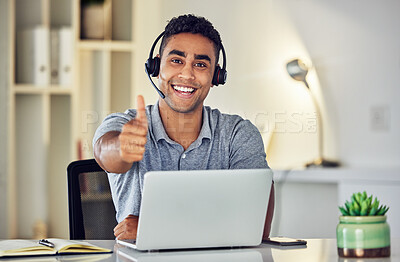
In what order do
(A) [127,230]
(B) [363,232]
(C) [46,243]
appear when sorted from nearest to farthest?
(B) [363,232], (C) [46,243], (A) [127,230]

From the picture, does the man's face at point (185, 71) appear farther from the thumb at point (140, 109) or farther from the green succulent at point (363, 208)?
the green succulent at point (363, 208)

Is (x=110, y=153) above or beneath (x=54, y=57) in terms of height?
beneath

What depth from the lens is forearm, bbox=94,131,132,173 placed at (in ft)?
4.77

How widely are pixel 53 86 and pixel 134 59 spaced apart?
1.53 feet

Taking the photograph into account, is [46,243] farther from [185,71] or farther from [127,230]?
[185,71]

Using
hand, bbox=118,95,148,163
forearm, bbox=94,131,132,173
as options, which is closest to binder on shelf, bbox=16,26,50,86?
forearm, bbox=94,131,132,173

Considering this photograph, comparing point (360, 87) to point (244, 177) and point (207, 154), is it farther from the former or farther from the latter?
point (244, 177)

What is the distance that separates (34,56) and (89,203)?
1677 mm

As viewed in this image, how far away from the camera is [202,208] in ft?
3.87

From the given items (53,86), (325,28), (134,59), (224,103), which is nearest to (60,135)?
(53,86)

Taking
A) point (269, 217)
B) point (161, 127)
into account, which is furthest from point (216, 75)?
point (269, 217)

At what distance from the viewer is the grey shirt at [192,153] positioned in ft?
5.57

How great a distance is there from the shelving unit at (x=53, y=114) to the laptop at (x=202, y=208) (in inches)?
84.2

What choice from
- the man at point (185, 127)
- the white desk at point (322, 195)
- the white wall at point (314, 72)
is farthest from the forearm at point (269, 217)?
the white wall at point (314, 72)
